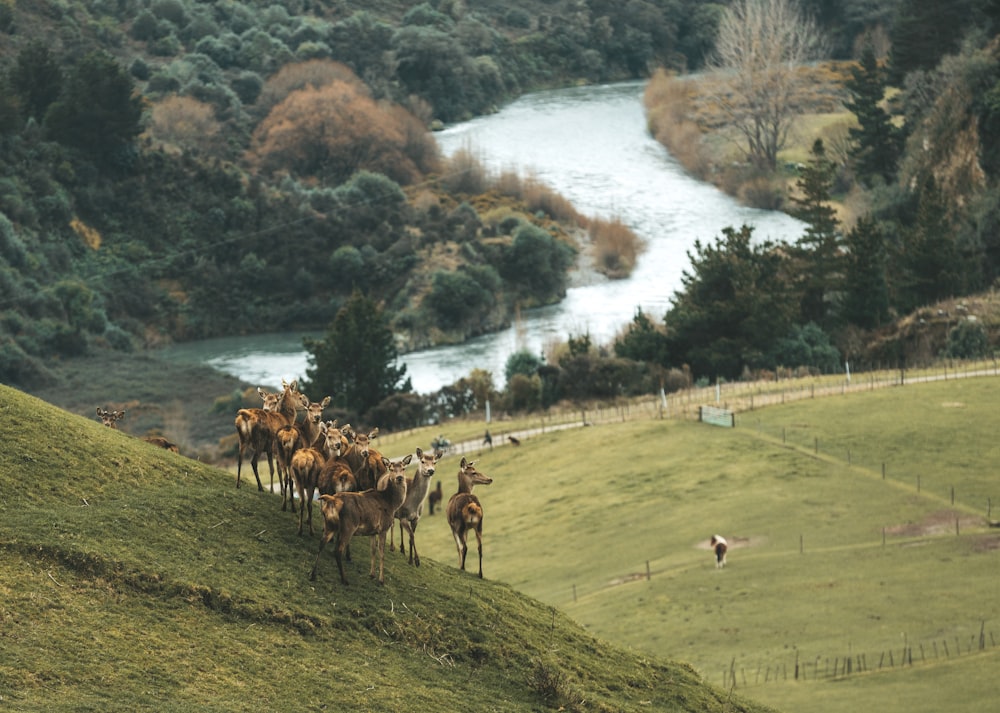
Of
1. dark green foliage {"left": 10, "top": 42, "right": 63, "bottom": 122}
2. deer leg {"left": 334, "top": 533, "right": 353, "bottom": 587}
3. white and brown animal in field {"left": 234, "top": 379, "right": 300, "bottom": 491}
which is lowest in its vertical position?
deer leg {"left": 334, "top": 533, "right": 353, "bottom": 587}

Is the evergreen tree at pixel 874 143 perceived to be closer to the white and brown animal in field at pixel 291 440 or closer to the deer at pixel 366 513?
the white and brown animal in field at pixel 291 440

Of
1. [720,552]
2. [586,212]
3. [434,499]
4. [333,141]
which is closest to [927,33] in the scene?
[586,212]

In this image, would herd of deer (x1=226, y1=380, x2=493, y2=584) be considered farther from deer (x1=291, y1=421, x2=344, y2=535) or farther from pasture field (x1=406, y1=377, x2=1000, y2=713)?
pasture field (x1=406, y1=377, x2=1000, y2=713)

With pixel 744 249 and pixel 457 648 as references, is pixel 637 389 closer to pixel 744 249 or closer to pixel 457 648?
pixel 744 249

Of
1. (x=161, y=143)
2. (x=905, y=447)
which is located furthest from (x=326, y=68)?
(x=905, y=447)

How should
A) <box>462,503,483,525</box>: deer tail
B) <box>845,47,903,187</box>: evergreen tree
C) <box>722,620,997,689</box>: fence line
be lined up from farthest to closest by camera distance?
<box>845,47,903,187</box>: evergreen tree → <box>722,620,997,689</box>: fence line → <box>462,503,483,525</box>: deer tail

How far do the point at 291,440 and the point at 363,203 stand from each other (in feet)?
354

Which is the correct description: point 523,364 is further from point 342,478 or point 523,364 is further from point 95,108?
point 342,478

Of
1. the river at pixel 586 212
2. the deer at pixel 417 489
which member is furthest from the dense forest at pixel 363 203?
the deer at pixel 417 489

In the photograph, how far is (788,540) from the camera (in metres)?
46.7

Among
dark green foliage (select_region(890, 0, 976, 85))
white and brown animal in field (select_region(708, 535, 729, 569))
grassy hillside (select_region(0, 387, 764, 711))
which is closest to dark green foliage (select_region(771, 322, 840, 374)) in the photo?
white and brown animal in field (select_region(708, 535, 729, 569))

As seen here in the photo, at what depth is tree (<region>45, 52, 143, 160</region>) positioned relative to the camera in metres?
126

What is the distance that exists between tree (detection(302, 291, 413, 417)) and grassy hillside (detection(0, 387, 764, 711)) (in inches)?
2256

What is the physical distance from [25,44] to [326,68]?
97.1 feet
